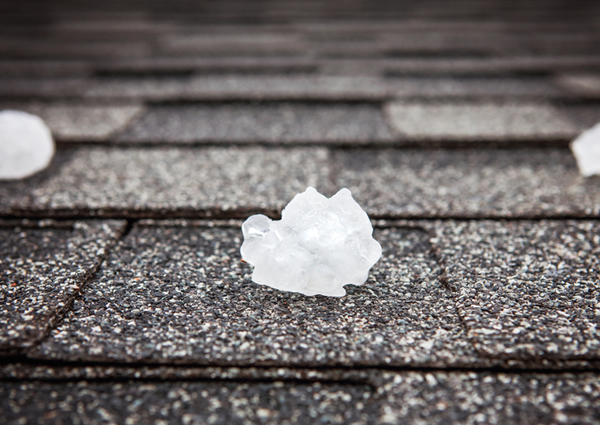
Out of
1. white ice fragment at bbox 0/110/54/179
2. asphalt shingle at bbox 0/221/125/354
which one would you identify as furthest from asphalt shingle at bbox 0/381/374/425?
white ice fragment at bbox 0/110/54/179

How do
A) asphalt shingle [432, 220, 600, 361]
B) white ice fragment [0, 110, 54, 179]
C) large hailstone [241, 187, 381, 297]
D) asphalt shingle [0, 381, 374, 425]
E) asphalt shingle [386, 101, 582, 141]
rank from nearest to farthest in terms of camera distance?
asphalt shingle [0, 381, 374, 425], asphalt shingle [432, 220, 600, 361], large hailstone [241, 187, 381, 297], white ice fragment [0, 110, 54, 179], asphalt shingle [386, 101, 582, 141]

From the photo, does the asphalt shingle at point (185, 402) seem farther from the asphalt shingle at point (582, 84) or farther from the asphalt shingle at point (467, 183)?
the asphalt shingle at point (582, 84)

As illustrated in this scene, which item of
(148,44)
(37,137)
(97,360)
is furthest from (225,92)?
(97,360)

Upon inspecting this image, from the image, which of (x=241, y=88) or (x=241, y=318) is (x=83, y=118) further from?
(x=241, y=318)

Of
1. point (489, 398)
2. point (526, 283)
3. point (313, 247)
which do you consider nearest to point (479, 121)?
point (526, 283)

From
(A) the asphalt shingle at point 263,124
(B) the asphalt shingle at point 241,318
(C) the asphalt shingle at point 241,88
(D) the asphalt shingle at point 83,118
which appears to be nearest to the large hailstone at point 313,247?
(B) the asphalt shingle at point 241,318

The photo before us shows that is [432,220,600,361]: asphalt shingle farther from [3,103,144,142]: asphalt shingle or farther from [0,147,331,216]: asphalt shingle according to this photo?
[3,103,144,142]: asphalt shingle
